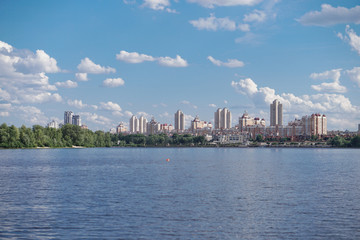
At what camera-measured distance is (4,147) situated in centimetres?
13900

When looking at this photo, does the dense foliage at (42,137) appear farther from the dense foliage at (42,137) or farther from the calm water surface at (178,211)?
the calm water surface at (178,211)

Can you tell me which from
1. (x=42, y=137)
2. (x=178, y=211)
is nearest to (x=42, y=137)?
(x=42, y=137)

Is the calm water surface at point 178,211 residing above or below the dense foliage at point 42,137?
below

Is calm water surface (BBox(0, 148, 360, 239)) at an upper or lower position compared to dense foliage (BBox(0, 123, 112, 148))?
lower

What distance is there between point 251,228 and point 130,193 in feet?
46.9

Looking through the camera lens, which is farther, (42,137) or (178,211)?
(42,137)

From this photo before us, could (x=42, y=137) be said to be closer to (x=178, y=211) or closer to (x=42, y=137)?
(x=42, y=137)

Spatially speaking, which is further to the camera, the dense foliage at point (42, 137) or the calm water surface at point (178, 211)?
the dense foliage at point (42, 137)

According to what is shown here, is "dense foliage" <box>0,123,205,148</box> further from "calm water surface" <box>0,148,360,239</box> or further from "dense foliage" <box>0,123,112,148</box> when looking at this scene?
"calm water surface" <box>0,148,360,239</box>

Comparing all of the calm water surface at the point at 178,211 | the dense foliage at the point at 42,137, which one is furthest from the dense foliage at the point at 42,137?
the calm water surface at the point at 178,211

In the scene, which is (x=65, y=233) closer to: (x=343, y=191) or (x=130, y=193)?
(x=130, y=193)

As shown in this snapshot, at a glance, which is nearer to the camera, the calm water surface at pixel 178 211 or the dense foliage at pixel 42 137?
the calm water surface at pixel 178 211

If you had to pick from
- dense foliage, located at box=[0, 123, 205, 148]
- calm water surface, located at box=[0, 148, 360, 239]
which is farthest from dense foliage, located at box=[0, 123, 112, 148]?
calm water surface, located at box=[0, 148, 360, 239]

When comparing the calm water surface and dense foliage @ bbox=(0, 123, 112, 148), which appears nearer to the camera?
the calm water surface
